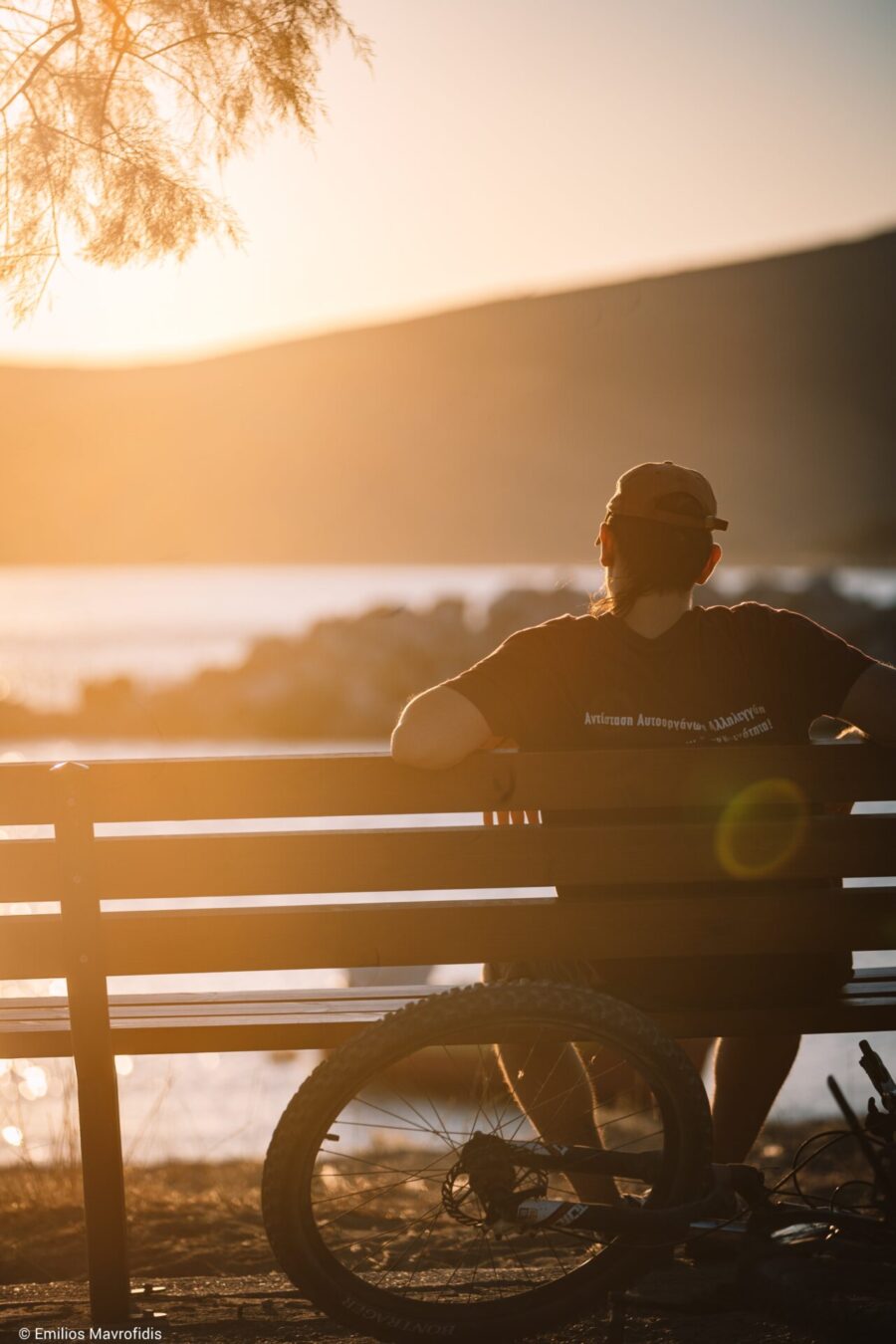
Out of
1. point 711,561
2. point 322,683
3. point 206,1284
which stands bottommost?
point 206,1284

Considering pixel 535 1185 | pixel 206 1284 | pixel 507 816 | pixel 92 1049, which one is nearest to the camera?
pixel 535 1185

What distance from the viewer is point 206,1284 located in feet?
11.4

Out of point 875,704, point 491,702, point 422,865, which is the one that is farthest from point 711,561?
point 422,865

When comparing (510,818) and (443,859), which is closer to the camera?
(443,859)

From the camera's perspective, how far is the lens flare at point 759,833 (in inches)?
120

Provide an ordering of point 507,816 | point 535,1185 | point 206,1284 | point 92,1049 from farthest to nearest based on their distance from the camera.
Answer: point 206,1284, point 507,816, point 92,1049, point 535,1185

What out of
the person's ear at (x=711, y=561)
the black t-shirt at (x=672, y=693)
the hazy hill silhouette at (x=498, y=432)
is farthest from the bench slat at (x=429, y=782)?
the hazy hill silhouette at (x=498, y=432)

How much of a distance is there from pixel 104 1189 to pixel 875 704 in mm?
1921

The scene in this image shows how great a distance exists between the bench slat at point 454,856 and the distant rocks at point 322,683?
1962cm

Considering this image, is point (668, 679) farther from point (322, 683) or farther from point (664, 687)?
point (322, 683)

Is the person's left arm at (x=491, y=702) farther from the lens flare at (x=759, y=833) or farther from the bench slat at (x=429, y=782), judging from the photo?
the lens flare at (x=759, y=833)

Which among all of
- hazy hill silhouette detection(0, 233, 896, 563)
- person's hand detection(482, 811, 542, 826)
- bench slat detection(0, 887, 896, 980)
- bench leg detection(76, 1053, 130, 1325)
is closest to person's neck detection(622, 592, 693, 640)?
person's hand detection(482, 811, 542, 826)

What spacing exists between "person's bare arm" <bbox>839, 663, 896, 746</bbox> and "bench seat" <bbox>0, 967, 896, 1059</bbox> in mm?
580

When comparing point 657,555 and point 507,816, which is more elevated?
point 657,555
